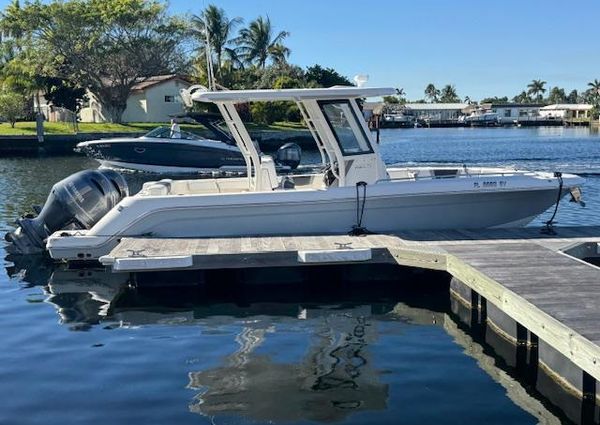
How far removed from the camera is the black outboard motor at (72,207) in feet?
39.3

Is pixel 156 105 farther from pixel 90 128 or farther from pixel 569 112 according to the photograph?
pixel 569 112

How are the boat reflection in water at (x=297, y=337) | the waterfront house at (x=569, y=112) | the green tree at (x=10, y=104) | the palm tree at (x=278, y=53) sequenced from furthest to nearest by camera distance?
the waterfront house at (x=569, y=112), the palm tree at (x=278, y=53), the green tree at (x=10, y=104), the boat reflection in water at (x=297, y=337)

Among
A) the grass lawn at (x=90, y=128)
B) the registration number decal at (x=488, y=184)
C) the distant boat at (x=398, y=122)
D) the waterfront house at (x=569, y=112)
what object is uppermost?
the waterfront house at (x=569, y=112)

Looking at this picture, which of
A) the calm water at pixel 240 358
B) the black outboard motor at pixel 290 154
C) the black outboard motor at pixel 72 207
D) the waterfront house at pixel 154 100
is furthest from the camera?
the waterfront house at pixel 154 100

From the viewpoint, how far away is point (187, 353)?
8.01 m

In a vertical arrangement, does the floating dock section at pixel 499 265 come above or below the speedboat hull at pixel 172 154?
below

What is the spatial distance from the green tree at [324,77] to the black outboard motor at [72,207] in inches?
2361

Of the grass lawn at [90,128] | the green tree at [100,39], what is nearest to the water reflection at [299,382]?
the grass lawn at [90,128]

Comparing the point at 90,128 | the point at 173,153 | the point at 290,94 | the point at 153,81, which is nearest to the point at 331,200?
the point at 290,94

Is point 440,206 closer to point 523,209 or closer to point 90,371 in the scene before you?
point 523,209

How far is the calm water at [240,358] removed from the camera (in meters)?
6.43

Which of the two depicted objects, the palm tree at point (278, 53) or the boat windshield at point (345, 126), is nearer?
the boat windshield at point (345, 126)

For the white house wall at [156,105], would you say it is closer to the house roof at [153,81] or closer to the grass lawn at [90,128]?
the house roof at [153,81]

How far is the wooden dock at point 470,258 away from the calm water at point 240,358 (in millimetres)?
649
